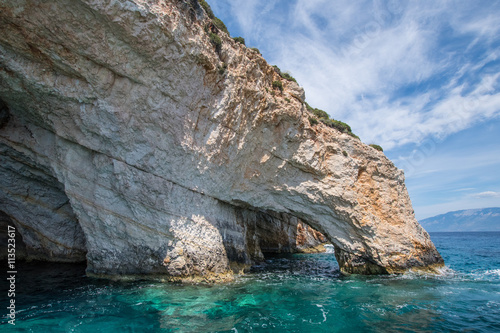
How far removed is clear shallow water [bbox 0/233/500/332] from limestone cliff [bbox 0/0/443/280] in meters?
2.02

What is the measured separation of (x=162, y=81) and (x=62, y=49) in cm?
417

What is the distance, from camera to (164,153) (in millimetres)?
14109

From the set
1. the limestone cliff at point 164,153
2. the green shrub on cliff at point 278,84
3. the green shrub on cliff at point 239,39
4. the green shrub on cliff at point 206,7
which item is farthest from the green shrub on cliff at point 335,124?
the green shrub on cliff at point 206,7

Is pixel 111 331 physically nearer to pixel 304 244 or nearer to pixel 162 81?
pixel 162 81

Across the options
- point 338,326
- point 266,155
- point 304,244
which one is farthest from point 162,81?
point 304,244

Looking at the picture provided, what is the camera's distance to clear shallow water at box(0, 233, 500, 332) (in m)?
9.08

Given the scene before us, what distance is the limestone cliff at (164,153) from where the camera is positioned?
11.6 meters

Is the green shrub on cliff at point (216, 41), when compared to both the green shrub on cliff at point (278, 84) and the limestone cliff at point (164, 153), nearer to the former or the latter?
the limestone cliff at point (164, 153)

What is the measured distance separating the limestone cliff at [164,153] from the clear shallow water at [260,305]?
6.63ft

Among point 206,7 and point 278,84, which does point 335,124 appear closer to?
point 278,84

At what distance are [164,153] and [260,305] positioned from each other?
28.6 ft

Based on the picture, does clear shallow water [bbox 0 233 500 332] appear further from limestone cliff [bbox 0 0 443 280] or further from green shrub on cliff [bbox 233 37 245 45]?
green shrub on cliff [bbox 233 37 245 45]

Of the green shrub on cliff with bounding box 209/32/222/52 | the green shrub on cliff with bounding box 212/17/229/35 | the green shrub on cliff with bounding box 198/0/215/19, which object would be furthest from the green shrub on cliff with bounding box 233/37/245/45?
the green shrub on cliff with bounding box 209/32/222/52

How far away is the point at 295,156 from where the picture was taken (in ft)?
58.4
